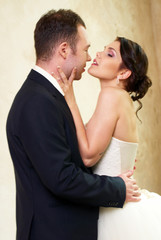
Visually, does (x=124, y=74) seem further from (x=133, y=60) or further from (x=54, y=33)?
(x=54, y=33)

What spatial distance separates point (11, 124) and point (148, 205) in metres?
0.82

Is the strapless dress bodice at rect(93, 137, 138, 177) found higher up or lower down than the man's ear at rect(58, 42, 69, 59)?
lower down

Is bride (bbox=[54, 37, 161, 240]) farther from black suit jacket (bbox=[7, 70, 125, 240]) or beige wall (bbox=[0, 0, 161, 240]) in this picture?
beige wall (bbox=[0, 0, 161, 240])

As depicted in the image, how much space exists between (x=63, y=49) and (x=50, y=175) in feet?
1.90

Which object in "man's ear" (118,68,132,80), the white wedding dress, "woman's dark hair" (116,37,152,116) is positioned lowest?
the white wedding dress

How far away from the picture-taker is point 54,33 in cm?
146

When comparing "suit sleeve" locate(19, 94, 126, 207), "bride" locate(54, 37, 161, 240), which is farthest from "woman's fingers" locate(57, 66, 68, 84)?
"suit sleeve" locate(19, 94, 126, 207)

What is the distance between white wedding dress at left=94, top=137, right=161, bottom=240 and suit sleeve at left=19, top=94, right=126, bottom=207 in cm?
36

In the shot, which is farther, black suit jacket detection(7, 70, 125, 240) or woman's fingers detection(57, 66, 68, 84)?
woman's fingers detection(57, 66, 68, 84)

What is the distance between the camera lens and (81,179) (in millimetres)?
1250

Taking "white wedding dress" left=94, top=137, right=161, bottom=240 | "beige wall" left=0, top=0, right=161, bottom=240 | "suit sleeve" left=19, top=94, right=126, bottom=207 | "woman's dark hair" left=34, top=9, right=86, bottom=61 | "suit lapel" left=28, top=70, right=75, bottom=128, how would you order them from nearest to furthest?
1. "suit sleeve" left=19, top=94, right=126, bottom=207
2. "suit lapel" left=28, top=70, right=75, bottom=128
3. "woman's dark hair" left=34, top=9, right=86, bottom=61
4. "white wedding dress" left=94, top=137, right=161, bottom=240
5. "beige wall" left=0, top=0, right=161, bottom=240

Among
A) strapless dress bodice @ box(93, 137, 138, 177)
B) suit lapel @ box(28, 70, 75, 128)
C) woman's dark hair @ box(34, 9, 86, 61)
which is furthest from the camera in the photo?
strapless dress bodice @ box(93, 137, 138, 177)

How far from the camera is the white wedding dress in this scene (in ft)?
5.11

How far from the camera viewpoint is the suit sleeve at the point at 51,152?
3.94 ft
